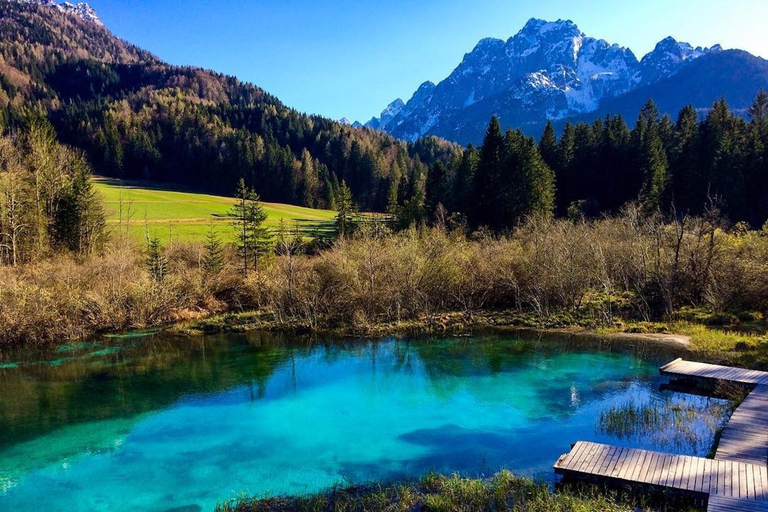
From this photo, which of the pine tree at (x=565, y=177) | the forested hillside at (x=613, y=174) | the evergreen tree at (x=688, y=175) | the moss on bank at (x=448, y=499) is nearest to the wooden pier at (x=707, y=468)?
the moss on bank at (x=448, y=499)

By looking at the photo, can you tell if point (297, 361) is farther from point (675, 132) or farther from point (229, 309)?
point (675, 132)

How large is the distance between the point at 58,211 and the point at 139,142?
8264 centimetres

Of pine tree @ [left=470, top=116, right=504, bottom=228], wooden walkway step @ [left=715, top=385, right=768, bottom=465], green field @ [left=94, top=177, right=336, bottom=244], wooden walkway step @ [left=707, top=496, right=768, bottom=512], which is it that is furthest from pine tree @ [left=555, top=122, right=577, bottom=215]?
wooden walkway step @ [left=707, top=496, right=768, bottom=512]

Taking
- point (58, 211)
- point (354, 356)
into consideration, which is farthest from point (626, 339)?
point (58, 211)

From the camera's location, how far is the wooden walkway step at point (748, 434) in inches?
538

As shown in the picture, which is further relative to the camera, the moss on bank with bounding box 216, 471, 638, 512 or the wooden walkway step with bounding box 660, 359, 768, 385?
the wooden walkway step with bounding box 660, 359, 768, 385

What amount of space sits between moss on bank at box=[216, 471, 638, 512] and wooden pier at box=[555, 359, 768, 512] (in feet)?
2.41

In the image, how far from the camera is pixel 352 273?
35.4m

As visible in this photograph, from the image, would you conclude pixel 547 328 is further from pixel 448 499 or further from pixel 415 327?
pixel 448 499

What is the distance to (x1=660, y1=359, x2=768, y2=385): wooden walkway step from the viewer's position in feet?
63.4

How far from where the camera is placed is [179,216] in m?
67.2

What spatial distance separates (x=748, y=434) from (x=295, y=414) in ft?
51.7

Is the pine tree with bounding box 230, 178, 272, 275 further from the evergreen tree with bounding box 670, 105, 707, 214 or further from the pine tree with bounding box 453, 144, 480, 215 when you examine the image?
the evergreen tree with bounding box 670, 105, 707, 214

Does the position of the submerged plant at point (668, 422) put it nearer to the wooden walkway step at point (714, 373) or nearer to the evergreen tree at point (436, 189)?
the wooden walkway step at point (714, 373)
